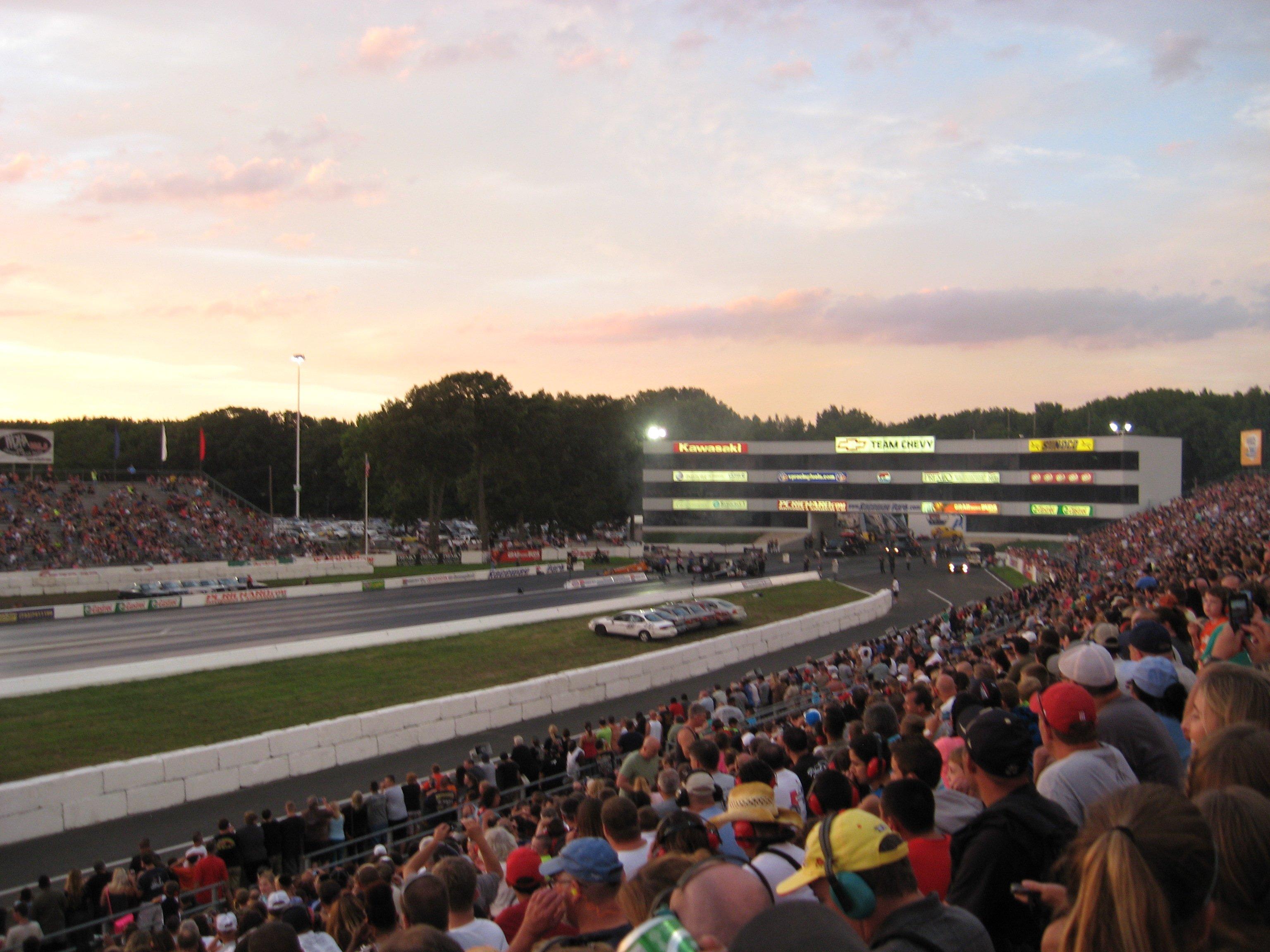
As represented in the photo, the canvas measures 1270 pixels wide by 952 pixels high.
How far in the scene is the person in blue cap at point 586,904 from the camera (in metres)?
4.23

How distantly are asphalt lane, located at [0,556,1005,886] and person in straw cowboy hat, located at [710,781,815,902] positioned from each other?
13.7m

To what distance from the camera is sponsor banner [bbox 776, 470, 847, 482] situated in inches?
3595

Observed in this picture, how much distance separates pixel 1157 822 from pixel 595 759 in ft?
45.5

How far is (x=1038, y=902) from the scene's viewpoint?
3.70 m

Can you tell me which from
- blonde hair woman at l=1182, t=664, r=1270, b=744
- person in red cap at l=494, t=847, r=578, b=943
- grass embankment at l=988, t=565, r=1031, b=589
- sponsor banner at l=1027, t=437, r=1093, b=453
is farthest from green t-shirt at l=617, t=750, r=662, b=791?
sponsor banner at l=1027, t=437, r=1093, b=453

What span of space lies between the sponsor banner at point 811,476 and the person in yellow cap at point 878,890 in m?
89.9

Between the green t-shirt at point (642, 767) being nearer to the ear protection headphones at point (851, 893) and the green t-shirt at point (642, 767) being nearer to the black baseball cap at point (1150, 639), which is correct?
the black baseball cap at point (1150, 639)

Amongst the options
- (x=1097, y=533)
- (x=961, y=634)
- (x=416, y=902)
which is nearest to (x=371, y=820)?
(x=416, y=902)

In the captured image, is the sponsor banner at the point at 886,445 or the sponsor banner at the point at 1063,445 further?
the sponsor banner at the point at 886,445

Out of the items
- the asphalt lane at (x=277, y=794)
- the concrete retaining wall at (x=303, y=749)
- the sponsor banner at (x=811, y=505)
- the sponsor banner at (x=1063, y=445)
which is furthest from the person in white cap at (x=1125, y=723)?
the sponsor banner at (x=811, y=505)

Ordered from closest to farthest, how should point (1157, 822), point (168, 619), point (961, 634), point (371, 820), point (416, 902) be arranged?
1. point (1157, 822)
2. point (416, 902)
3. point (371, 820)
4. point (961, 634)
5. point (168, 619)

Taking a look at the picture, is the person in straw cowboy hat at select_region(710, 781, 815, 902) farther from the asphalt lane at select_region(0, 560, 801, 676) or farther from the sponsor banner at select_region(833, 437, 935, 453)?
the sponsor banner at select_region(833, 437, 935, 453)

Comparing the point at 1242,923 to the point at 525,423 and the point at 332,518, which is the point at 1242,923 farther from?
the point at 332,518

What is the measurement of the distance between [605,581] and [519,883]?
50656 millimetres
